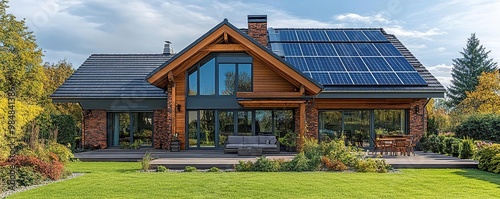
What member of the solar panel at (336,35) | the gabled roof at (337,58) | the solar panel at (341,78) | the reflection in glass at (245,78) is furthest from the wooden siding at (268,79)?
the solar panel at (336,35)

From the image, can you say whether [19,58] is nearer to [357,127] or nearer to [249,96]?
[249,96]

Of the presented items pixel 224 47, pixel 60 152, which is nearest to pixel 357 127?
pixel 224 47

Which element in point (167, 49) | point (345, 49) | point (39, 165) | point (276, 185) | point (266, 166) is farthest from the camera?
point (167, 49)

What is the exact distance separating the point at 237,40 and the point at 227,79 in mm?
1965

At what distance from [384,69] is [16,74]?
64.6 ft

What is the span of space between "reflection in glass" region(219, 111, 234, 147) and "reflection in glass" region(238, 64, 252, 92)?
127cm

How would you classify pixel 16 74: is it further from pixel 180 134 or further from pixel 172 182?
pixel 172 182

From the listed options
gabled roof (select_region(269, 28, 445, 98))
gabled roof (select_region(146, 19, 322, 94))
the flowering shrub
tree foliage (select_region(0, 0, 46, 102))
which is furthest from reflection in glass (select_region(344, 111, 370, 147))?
tree foliage (select_region(0, 0, 46, 102))

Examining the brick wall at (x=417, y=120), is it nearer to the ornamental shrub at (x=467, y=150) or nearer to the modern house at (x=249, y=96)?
the modern house at (x=249, y=96)

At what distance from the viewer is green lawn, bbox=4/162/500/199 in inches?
301

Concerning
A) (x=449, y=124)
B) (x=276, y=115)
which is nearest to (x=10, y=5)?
(x=276, y=115)

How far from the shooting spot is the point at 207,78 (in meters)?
16.5

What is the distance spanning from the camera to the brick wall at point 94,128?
1766 cm

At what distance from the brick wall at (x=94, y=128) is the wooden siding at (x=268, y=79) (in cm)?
785
